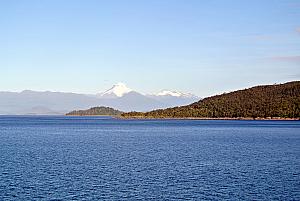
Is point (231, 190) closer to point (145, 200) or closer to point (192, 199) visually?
point (192, 199)

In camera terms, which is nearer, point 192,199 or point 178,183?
point 192,199

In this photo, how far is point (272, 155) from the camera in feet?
227

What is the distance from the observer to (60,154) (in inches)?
2768

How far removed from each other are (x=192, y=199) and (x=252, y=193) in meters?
5.49

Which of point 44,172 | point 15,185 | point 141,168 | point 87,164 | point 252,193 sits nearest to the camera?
point 252,193

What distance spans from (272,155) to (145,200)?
3575cm

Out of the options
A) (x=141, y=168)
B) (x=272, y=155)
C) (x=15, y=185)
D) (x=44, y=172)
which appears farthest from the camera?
(x=272, y=155)

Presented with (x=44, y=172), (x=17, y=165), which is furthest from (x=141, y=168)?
(x=17, y=165)

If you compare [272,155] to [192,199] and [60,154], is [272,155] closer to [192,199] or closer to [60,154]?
[60,154]

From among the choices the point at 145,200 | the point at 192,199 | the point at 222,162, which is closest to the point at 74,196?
the point at 145,200

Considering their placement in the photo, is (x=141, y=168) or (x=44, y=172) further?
(x=141, y=168)

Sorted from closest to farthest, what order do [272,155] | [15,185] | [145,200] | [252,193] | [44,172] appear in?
[145,200] < [252,193] < [15,185] < [44,172] < [272,155]

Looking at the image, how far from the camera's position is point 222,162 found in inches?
2373

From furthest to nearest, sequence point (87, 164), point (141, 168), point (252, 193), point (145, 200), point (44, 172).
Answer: point (87, 164) → point (141, 168) → point (44, 172) → point (252, 193) → point (145, 200)
